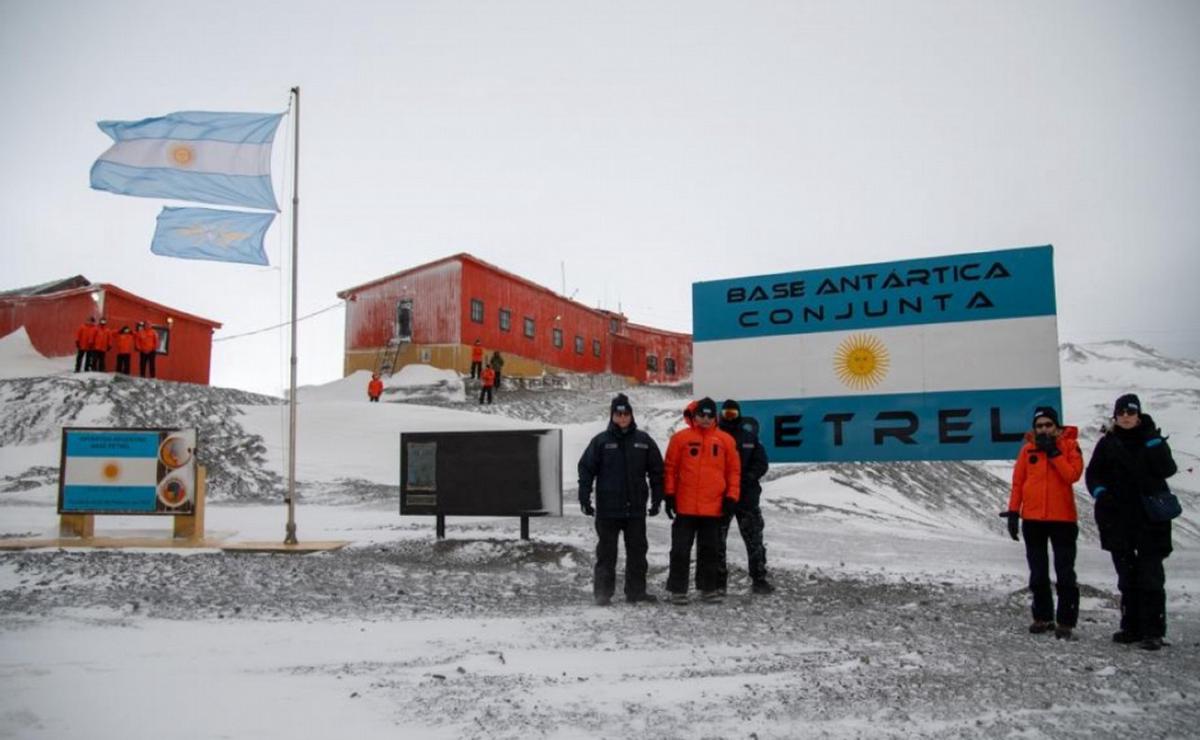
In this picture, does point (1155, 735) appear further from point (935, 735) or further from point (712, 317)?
point (712, 317)

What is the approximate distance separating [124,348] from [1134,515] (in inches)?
1068

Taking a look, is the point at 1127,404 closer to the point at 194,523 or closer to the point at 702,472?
the point at 702,472

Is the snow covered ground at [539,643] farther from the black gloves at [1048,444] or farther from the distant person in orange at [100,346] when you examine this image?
the distant person in orange at [100,346]

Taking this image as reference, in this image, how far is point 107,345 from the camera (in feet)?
80.9

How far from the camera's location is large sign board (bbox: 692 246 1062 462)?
887cm

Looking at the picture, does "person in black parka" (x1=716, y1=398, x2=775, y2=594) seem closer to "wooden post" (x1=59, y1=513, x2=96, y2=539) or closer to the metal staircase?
"wooden post" (x1=59, y1=513, x2=96, y2=539)

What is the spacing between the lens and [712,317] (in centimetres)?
1051

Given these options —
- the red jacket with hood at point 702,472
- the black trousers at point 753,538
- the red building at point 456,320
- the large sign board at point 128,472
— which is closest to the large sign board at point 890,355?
the black trousers at point 753,538

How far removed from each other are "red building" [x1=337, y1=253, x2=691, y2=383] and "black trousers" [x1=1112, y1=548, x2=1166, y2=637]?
99.7ft

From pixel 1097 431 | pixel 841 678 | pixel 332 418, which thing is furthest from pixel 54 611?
pixel 1097 431

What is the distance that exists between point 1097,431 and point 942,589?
2730 centimetres

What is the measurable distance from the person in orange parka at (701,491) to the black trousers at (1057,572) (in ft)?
8.19

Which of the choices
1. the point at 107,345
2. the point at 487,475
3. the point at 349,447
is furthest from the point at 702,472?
the point at 107,345

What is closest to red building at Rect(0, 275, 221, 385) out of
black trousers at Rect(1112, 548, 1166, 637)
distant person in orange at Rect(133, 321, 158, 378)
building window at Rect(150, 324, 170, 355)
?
building window at Rect(150, 324, 170, 355)
